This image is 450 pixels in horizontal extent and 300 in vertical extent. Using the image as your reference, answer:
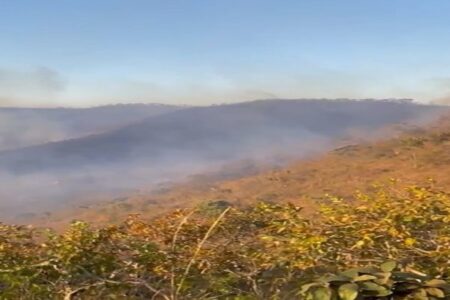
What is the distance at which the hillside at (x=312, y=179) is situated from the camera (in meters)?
25.5

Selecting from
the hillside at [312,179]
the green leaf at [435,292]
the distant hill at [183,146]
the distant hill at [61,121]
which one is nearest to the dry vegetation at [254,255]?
the green leaf at [435,292]

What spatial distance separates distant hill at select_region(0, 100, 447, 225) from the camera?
3719 centimetres

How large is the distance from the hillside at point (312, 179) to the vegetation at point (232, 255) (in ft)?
61.6

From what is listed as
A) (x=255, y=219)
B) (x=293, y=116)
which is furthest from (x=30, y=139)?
(x=255, y=219)

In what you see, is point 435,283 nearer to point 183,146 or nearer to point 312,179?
point 312,179

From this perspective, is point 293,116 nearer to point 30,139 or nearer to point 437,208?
point 30,139

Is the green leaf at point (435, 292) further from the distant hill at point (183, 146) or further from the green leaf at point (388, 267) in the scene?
the distant hill at point (183, 146)

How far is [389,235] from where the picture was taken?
167 inches

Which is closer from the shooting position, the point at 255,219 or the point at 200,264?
the point at 200,264

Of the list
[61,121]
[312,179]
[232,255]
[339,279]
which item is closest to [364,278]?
[339,279]

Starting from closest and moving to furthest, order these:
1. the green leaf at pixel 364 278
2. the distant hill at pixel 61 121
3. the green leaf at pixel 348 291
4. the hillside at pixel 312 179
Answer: the green leaf at pixel 348 291 → the green leaf at pixel 364 278 → the hillside at pixel 312 179 → the distant hill at pixel 61 121

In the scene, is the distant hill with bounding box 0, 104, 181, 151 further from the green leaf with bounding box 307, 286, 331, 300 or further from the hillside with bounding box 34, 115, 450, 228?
the green leaf with bounding box 307, 286, 331, 300

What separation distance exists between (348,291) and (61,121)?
201ft

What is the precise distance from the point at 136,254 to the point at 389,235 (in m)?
1.45
